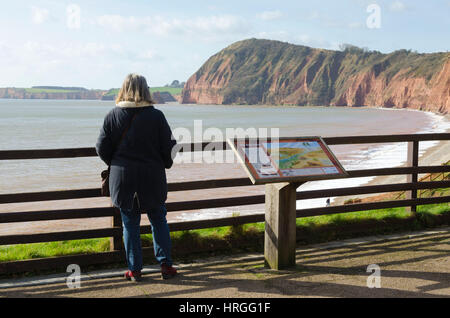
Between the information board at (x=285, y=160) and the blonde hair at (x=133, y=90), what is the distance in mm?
1000

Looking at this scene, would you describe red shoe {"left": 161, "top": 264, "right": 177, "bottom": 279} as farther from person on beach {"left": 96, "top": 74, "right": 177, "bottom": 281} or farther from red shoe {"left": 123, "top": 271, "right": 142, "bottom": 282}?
person on beach {"left": 96, "top": 74, "right": 177, "bottom": 281}

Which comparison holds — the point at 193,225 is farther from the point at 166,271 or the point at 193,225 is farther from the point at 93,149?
the point at 93,149

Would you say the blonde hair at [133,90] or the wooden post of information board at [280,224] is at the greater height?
the blonde hair at [133,90]

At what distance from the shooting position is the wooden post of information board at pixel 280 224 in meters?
4.93

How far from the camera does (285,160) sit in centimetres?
488

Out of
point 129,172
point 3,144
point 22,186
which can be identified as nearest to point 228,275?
point 129,172

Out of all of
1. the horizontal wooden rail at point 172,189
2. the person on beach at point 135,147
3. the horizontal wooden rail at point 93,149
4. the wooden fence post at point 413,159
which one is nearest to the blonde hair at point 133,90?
the person on beach at point 135,147

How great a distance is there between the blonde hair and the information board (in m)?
1.00

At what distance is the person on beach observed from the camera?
4414 millimetres

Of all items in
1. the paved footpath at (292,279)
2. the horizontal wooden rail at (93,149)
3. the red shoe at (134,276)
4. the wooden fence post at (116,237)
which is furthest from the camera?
the wooden fence post at (116,237)

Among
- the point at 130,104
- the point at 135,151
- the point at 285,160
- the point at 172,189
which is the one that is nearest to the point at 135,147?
the point at 135,151

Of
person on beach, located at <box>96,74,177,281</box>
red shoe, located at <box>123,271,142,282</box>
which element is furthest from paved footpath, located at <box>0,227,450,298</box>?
person on beach, located at <box>96,74,177,281</box>

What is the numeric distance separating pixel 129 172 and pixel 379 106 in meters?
185

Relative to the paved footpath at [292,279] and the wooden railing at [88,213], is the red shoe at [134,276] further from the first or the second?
the wooden railing at [88,213]
